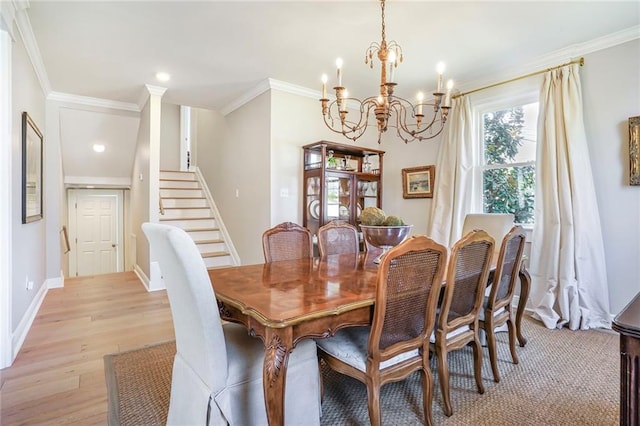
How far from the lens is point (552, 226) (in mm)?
3098

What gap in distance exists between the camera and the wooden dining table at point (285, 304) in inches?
47.2

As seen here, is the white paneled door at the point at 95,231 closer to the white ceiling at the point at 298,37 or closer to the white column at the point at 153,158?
the white ceiling at the point at 298,37

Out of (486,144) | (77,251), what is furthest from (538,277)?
(77,251)

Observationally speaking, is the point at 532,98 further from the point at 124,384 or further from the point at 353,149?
the point at 124,384

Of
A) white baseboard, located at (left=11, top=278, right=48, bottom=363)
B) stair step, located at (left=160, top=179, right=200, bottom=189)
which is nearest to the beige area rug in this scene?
white baseboard, located at (left=11, top=278, right=48, bottom=363)

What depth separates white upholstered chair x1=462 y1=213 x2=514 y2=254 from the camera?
9.43 feet

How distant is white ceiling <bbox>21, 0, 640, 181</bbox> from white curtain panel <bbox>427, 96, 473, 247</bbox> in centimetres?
44

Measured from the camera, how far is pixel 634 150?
2.76 metres

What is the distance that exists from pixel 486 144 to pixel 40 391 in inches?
174

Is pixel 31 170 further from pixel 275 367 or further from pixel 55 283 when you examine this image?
pixel 275 367

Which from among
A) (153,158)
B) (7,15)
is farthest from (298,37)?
(153,158)

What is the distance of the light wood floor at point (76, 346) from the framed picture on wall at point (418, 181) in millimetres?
3225

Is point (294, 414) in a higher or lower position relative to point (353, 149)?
lower

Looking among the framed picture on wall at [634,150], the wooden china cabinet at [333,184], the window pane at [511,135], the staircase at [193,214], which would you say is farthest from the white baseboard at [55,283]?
the framed picture on wall at [634,150]
